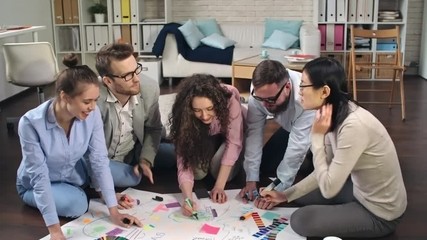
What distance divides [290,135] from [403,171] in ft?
3.18

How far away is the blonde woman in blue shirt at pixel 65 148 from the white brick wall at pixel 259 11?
14.9 feet

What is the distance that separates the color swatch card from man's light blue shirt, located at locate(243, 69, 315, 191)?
0.18 metres

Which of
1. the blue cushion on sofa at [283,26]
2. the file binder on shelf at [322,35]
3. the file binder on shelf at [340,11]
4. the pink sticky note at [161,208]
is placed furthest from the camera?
the file binder on shelf at [322,35]

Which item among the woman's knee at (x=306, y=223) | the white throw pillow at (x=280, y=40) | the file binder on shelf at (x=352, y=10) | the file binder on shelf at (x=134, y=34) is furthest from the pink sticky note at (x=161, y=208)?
the file binder on shelf at (x=352, y=10)

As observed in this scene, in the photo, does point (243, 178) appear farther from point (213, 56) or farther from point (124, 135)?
point (213, 56)

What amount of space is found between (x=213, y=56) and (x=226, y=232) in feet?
12.5

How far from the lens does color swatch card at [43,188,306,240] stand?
2.14 metres

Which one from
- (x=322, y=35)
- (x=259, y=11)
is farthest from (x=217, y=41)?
(x=322, y=35)

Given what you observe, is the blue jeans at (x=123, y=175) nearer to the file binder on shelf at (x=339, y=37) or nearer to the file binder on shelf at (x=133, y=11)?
the file binder on shelf at (x=133, y=11)

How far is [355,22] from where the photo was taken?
6.15 m

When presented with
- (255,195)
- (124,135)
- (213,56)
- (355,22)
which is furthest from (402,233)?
(355,22)

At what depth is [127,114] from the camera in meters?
2.61

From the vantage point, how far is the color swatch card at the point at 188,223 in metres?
2.14

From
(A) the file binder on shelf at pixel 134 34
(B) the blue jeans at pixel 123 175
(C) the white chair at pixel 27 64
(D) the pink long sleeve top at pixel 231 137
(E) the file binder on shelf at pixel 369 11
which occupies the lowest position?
(B) the blue jeans at pixel 123 175
